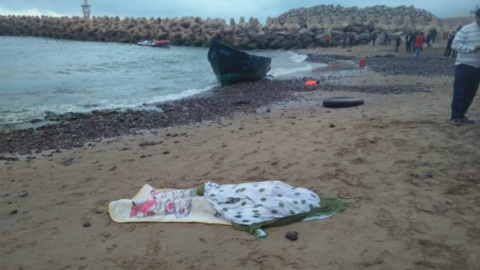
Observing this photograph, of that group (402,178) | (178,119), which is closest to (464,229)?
(402,178)

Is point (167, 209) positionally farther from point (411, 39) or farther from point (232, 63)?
point (411, 39)

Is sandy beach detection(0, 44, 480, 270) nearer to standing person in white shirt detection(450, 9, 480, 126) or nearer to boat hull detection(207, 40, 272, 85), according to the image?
standing person in white shirt detection(450, 9, 480, 126)

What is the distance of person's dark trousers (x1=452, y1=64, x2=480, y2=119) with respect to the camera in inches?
235

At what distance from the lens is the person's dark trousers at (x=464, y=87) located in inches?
235

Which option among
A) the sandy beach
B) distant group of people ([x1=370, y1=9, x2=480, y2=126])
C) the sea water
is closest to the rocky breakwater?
the sea water

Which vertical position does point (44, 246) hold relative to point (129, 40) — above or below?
below

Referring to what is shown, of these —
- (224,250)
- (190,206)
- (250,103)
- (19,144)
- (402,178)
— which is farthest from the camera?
(250,103)

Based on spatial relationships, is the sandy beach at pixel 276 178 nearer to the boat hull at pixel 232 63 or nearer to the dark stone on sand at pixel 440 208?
the dark stone on sand at pixel 440 208

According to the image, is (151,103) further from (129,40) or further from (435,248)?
(129,40)

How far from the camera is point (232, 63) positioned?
16.2 meters

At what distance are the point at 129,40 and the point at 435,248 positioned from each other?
51.1 m

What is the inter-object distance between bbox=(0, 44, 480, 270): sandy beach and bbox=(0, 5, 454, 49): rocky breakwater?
125 feet

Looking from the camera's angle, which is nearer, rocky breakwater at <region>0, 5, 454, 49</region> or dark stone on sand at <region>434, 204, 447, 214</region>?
dark stone on sand at <region>434, 204, 447, 214</region>

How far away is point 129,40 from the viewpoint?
48938 mm
